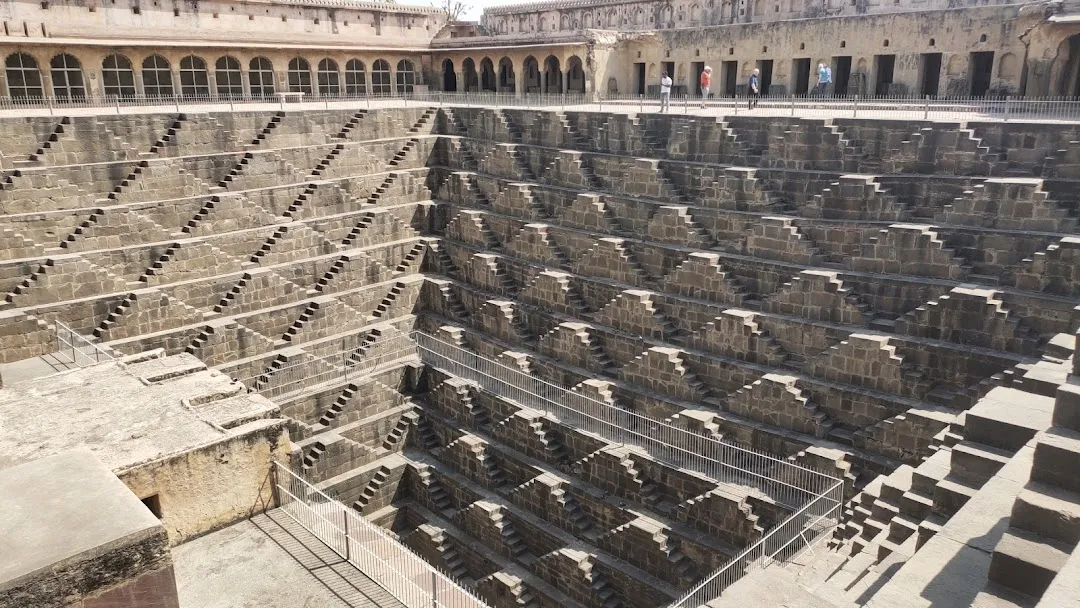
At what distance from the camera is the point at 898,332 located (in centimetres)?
1488

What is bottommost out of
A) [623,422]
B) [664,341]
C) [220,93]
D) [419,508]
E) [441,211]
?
[419,508]

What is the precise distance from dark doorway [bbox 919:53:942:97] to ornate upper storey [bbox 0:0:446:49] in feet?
68.3

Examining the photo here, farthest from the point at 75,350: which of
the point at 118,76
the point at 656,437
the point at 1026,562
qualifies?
the point at 1026,562

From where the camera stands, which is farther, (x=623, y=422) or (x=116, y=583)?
(x=623, y=422)

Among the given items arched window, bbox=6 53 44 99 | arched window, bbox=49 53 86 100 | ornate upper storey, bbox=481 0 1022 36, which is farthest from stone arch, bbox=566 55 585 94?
arched window, bbox=6 53 44 99

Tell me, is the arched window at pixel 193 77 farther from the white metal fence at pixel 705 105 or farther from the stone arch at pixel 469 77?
the stone arch at pixel 469 77

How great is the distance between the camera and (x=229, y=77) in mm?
29234

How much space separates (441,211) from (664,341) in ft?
33.7

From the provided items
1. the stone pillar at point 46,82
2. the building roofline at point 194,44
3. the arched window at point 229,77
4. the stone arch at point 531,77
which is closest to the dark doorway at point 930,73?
the stone arch at point 531,77

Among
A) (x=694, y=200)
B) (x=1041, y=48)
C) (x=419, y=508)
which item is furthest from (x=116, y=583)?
(x=1041, y=48)

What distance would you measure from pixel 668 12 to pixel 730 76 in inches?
212

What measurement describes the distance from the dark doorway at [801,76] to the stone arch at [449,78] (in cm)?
1606

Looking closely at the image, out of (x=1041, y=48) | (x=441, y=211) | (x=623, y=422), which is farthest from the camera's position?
(x=441, y=211)

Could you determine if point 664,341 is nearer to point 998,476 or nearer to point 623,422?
point 623,422
